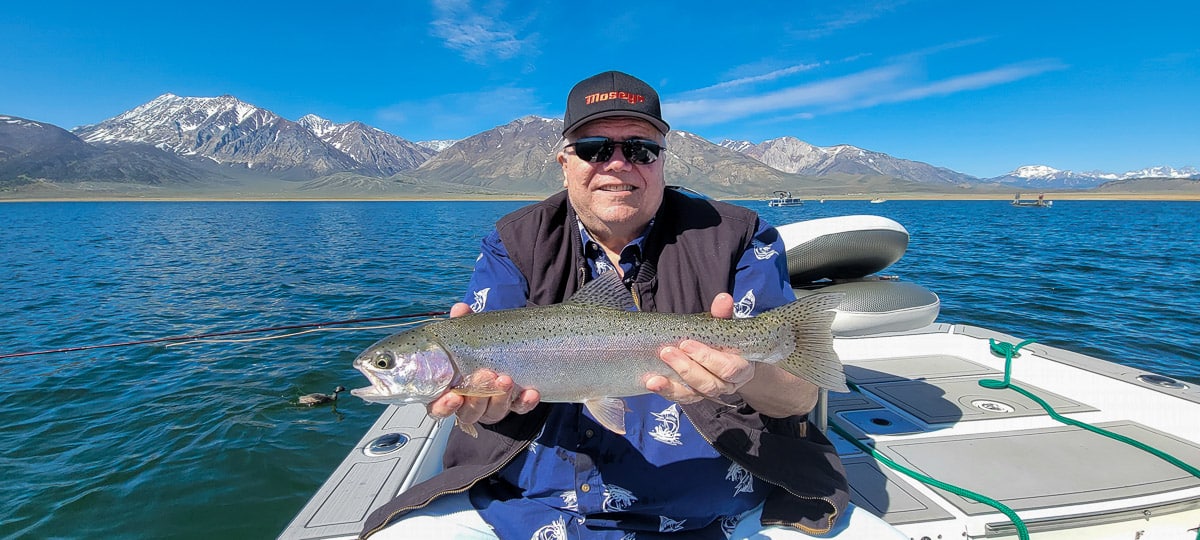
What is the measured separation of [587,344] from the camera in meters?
3.34

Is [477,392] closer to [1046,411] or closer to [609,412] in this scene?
[609,412]

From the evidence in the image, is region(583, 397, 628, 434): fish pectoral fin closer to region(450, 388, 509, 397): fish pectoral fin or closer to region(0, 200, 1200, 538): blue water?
region(450, 388, 509, 397): fish pectoral fin

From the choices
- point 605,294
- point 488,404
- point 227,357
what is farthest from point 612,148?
point 227,357

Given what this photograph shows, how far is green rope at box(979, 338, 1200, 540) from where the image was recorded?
434 centimetres

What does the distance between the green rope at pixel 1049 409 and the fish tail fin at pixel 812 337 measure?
8.95ft

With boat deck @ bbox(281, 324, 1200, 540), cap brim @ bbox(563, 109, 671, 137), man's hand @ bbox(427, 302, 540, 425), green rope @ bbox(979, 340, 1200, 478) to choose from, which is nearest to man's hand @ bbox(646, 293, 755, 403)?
man's hand @ bbox(427, 302, 540, 425)

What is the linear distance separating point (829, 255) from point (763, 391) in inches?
139

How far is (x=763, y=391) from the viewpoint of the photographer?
3303 mm

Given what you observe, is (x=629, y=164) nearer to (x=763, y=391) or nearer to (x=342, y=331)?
(x=763, y=391)

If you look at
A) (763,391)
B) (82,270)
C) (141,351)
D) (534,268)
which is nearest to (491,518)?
(534,268)

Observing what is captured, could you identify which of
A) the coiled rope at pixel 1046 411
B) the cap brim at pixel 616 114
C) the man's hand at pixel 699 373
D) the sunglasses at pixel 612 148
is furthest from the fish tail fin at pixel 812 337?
the coiled rope at pixel 1046 411

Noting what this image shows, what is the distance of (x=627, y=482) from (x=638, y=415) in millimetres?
406

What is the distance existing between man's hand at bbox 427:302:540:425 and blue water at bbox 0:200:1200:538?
5878 mm

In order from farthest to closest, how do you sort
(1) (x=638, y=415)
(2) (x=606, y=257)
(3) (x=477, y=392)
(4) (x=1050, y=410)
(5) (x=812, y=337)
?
(4) (x=1050, y=410)
(2) (x=606, y=257)
(1) (x=638, y=415)
(5) (x=812, y=337)
(3) (x=477, y=392)
